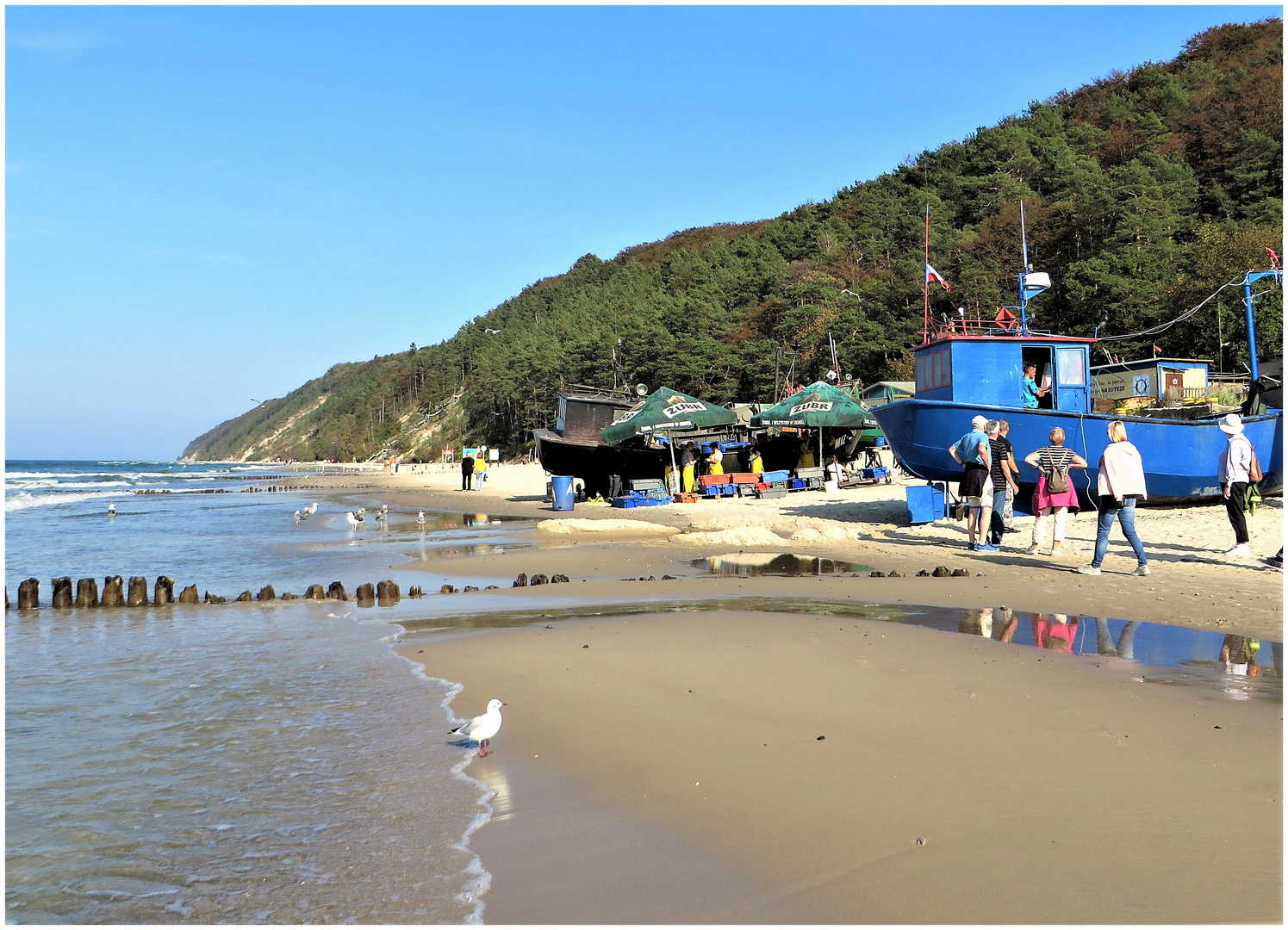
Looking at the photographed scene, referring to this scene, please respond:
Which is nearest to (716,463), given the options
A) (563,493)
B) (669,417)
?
(669,417)

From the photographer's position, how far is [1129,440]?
14648 millimetres

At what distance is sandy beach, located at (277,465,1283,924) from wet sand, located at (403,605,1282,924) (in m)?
0.01

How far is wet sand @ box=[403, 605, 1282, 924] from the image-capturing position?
2998mm

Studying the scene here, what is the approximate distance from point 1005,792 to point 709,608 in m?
4.85

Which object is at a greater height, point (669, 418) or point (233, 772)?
point (669, 418)

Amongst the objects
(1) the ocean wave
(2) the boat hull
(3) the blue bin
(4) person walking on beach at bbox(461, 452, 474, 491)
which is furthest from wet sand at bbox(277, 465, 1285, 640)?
(1) the ocean wave

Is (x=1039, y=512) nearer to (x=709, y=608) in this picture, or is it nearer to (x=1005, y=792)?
(x=709, y=608)

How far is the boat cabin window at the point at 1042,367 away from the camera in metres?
15.8

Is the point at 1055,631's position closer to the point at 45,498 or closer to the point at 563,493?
the point at 563,493

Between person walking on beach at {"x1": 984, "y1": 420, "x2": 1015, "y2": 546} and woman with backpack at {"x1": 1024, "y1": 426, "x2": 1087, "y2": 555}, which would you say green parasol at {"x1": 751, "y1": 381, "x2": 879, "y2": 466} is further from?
woman with backpack at {"x1": 1024, "y1": 426, "x2": 1087, "y2": 555}

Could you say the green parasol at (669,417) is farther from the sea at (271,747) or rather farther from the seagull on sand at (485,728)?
the seagull on sand at (485,728)

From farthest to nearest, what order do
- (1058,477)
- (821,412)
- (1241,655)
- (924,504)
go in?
1. (821,412)
2. (924,504)
3. (1058,477)
4. (1241,655)

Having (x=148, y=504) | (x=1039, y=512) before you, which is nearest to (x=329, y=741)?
(x=1039, y=512)

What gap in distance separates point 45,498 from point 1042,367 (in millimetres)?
43621
